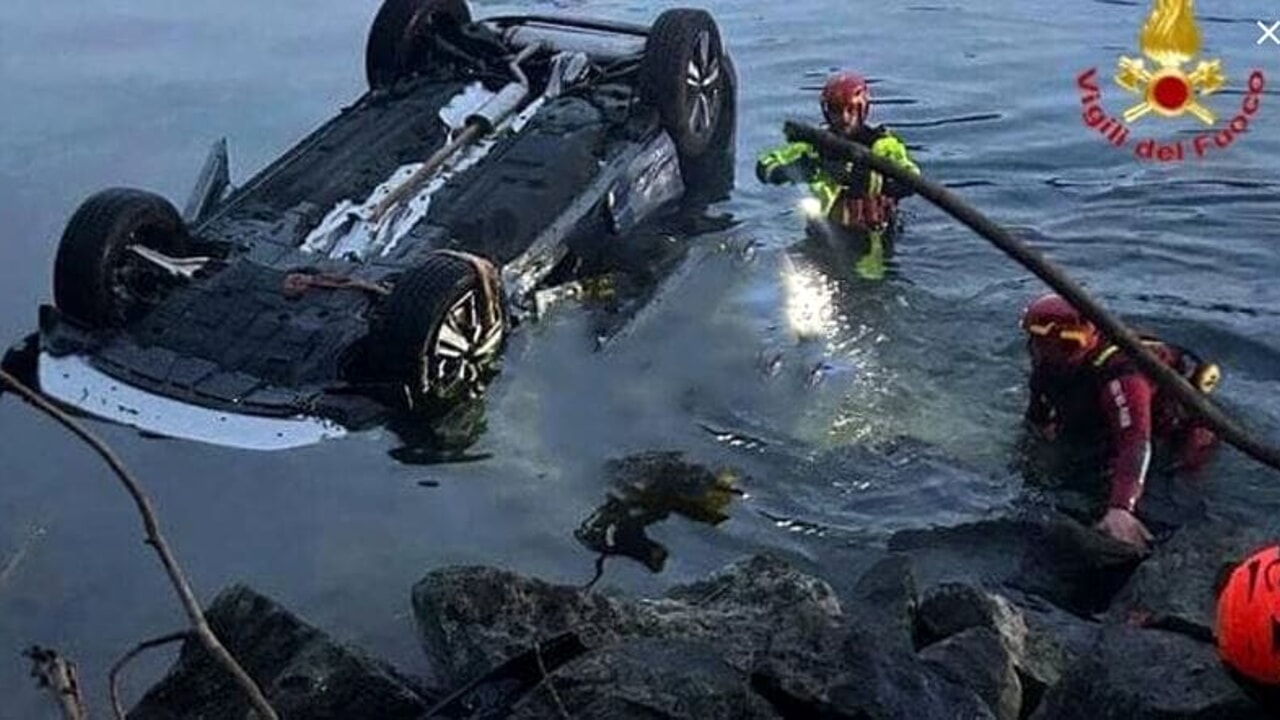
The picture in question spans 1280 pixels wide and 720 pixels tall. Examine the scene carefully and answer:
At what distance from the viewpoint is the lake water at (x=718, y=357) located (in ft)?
21.5

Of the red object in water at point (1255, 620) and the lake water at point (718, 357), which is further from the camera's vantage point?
the lake water at point (718, 357)

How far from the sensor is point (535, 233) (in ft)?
28.8

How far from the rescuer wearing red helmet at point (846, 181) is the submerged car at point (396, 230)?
94cm

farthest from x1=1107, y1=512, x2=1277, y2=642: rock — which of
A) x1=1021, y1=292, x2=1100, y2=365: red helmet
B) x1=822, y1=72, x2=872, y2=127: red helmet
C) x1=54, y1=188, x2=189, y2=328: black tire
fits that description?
x1=54, y1=188, x2=189, y2=328: black tire

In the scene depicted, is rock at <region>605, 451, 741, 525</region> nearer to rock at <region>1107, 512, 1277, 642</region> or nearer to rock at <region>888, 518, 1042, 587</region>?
rock at <region>888, 518, 1042, 587</region>

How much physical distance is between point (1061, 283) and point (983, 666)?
349 centimetres

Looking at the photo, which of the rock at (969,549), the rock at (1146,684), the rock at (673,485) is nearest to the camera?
the rock at (1146,684)

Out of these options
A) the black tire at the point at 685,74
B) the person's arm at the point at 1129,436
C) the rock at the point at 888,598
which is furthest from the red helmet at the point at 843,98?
the rock at the point at 888,598

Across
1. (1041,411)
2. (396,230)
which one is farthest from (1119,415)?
(396,230)

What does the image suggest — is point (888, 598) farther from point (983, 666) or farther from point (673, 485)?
point (673, 485)

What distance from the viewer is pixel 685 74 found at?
986 centimetres

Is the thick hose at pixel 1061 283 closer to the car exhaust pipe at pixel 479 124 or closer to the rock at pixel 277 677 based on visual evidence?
the rock at pixel 277 677

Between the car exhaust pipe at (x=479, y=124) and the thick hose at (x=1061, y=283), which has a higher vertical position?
the thick hose at (x=1061, y=283)

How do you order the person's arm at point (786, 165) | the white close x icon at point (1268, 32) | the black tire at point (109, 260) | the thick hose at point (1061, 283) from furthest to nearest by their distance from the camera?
the white close x icon at point (1268, 32) < the person's arm at point (786, 165) < the black tire at point (109, 260) < the thick hose at point (1061, 283)
